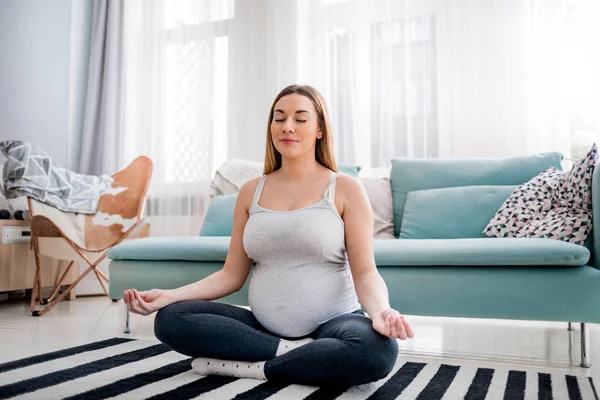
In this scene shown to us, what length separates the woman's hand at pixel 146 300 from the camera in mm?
1410

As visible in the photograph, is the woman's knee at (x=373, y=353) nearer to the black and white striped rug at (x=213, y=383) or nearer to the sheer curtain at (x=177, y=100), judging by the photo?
the black and white striped rug at (x=213, y=383)

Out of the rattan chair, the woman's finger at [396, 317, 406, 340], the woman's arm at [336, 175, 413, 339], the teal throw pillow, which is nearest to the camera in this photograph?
the woman's finger at [396, 317, 406, 340]

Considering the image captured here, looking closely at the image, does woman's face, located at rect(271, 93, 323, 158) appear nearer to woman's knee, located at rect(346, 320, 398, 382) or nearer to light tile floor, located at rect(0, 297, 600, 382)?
woman's knee, located at rect(346, 320, 398, 382)

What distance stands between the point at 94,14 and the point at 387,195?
10.1 feet

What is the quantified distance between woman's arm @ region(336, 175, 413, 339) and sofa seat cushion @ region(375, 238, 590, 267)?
493 millimetres

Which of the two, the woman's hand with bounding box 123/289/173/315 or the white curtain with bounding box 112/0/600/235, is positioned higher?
the white curtain with bounding box 112/0/600/235

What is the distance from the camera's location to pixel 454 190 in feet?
8.29

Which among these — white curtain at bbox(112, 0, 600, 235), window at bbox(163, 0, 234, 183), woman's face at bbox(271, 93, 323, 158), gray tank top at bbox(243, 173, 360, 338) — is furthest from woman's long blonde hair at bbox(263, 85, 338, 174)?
window at bbox(163, 0, 234, 183)

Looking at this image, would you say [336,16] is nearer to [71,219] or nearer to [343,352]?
[71,219]

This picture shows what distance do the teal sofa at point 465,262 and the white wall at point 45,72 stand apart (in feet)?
7.06

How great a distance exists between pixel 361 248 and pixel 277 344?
1.12 feet

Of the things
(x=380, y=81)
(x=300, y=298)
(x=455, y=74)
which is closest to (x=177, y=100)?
(x=380, y=81)

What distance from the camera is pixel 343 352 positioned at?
1266 mm

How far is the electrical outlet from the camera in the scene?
3.22 meters
